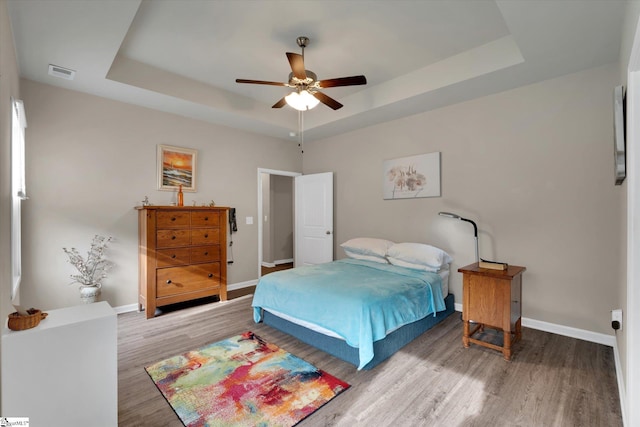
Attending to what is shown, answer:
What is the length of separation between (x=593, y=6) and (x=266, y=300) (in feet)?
11.6

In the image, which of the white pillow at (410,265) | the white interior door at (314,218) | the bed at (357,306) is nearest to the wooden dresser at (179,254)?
the bed at (357,306)

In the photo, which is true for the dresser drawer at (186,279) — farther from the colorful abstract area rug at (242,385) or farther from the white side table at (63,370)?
the white side table at (63,370)

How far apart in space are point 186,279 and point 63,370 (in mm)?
2338

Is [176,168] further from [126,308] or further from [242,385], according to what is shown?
[242,385]

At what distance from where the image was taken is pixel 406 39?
283 centimetres

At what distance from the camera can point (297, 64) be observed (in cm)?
247

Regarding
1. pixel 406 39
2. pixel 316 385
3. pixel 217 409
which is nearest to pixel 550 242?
pixel 406 39

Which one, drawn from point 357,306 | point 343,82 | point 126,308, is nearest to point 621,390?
point 357,306

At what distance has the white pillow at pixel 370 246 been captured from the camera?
382 centimetres

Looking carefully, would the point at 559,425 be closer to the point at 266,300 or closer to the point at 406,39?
the point at 266,300

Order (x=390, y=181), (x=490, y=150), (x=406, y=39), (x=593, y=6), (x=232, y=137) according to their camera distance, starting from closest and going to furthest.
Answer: (x=593, y=6), (x=406, y=39), (x=490, y=150), (x=390, y=181), (x=232, y=137)

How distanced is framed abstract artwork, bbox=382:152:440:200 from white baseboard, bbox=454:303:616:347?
1730 millimetres

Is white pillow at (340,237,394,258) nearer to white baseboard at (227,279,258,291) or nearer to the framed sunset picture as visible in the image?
white baseboard at (227,279,258,291)

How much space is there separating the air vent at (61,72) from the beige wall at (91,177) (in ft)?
1.17
